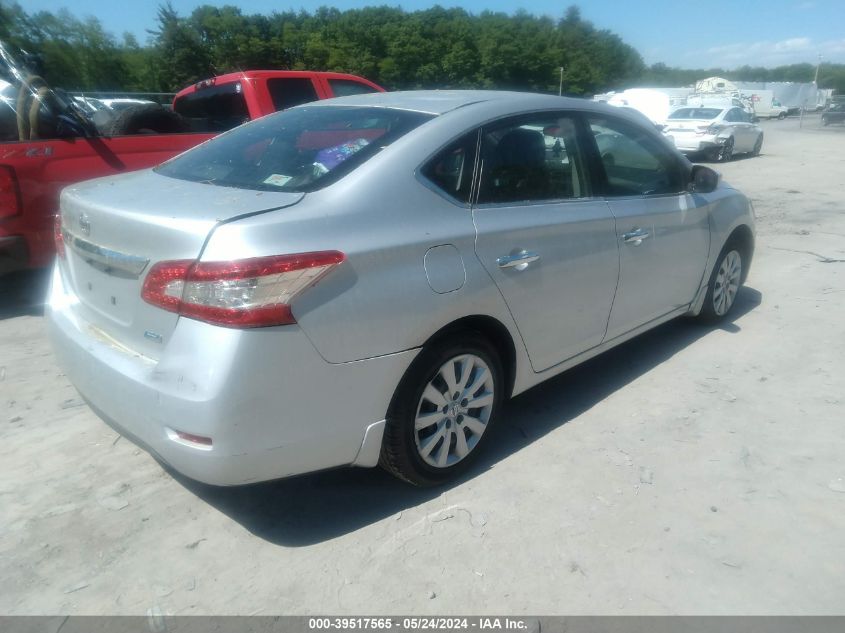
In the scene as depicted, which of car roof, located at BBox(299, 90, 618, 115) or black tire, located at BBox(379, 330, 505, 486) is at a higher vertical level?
car roof, located at BBox(299, 90, 618, 115)

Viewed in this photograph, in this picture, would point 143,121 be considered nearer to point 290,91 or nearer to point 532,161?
point 290,91

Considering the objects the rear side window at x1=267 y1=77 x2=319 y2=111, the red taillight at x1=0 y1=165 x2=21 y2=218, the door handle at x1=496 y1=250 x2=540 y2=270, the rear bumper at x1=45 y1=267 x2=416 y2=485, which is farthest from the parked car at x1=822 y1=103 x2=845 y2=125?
the rear bumper at x1=45 y1=267 x2=416 y2=485

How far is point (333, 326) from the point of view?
95.1 inches

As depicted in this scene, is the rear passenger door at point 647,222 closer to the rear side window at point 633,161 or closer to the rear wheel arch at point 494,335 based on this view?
the rear side window at point 633,161

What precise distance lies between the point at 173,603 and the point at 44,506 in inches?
36.6

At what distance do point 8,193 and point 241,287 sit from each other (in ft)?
11.2

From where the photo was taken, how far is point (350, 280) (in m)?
2.45

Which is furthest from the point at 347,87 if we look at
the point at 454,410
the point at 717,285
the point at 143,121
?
the point at 454,410

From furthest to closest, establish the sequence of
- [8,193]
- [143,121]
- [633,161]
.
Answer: [143,121] → [8,193] → [633,161]

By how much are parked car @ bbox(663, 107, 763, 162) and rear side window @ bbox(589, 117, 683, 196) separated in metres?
15.4

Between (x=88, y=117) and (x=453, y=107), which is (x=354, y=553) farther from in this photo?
(x=88, y=117)

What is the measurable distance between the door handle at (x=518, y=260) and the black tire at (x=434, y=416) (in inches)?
13.1

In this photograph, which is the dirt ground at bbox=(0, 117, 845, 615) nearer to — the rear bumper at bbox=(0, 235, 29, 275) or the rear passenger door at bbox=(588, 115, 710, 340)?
the rear passenger door at bbox=(588, 115, 710, 340)

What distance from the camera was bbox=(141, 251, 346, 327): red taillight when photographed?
226 centimetres
